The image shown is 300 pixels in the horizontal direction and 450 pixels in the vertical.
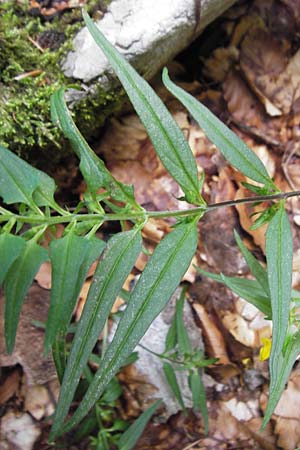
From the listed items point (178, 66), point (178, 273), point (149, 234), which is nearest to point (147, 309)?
point (178, 273)

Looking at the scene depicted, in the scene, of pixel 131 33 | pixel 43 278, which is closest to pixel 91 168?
pixel 131 33

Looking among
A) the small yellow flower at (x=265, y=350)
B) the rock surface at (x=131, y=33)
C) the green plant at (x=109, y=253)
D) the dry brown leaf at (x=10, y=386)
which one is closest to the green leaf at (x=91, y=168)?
the green plant at (x=109, y=253)

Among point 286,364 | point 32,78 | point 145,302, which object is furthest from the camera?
point 32,78

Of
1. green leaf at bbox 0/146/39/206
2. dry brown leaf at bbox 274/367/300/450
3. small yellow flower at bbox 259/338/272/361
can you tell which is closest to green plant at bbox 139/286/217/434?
small yellow flower at bbox 259/338/272/361

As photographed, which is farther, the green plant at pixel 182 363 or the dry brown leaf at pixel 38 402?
the dry brown leaf at pixel 38 402

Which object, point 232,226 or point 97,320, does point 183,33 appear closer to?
point 232,226

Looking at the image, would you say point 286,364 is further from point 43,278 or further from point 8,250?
point 43,278

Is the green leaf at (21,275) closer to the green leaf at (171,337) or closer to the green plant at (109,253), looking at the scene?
the green plant at (109,253)
